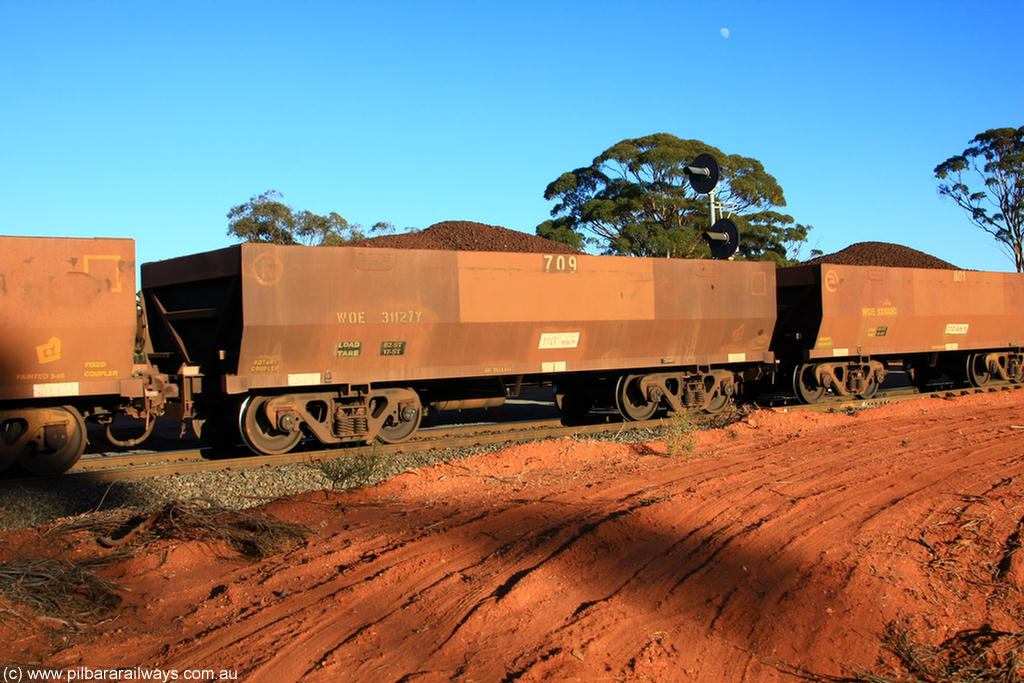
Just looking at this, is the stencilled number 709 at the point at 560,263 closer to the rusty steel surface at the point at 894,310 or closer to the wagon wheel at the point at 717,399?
the wagon wheel at the point at 717,399

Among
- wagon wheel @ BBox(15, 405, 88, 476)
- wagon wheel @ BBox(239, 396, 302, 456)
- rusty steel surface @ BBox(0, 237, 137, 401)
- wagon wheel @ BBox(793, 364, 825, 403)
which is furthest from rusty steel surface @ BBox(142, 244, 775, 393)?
wagon wheel @ BBox(793, 364, 825, 403)

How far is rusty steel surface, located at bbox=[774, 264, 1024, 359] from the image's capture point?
52.8 ft

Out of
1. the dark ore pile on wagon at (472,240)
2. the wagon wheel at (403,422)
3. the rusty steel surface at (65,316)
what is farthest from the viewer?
the dark ore pile on wagon at (472,240)

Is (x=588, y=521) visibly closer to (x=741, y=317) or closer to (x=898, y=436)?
(x=898, y=436)

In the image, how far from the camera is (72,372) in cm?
967

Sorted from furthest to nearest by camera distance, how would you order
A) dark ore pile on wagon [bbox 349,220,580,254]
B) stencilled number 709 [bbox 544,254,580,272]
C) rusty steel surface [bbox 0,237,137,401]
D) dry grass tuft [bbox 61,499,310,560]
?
dark ore pile on wagon [bbox 349,220,580,254] → stencilled number 709 [bbox 544,254,580,272] → rusty steel surface [bbox 0,237,137,401] → dry grass tuft [bbox 61,499,310,560]

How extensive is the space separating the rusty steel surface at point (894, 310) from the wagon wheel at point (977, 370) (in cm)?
53

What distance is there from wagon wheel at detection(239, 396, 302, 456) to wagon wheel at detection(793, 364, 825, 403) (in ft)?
34.2

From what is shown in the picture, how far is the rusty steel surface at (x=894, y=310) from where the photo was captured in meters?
16.1

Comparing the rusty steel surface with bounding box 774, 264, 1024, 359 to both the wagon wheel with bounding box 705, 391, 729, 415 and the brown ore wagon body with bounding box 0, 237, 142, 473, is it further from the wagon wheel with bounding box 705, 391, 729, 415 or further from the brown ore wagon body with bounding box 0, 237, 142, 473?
the brown ore wagon body with bounding box 0, 237, 142, 473

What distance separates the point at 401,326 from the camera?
1134cm

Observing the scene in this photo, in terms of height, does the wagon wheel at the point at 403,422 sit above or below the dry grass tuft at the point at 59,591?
above

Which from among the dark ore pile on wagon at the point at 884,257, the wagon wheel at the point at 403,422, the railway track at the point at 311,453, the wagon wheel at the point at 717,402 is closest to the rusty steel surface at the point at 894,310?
the railway track at the point at 311,453

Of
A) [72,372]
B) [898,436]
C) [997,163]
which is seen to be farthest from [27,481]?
[997,163]
